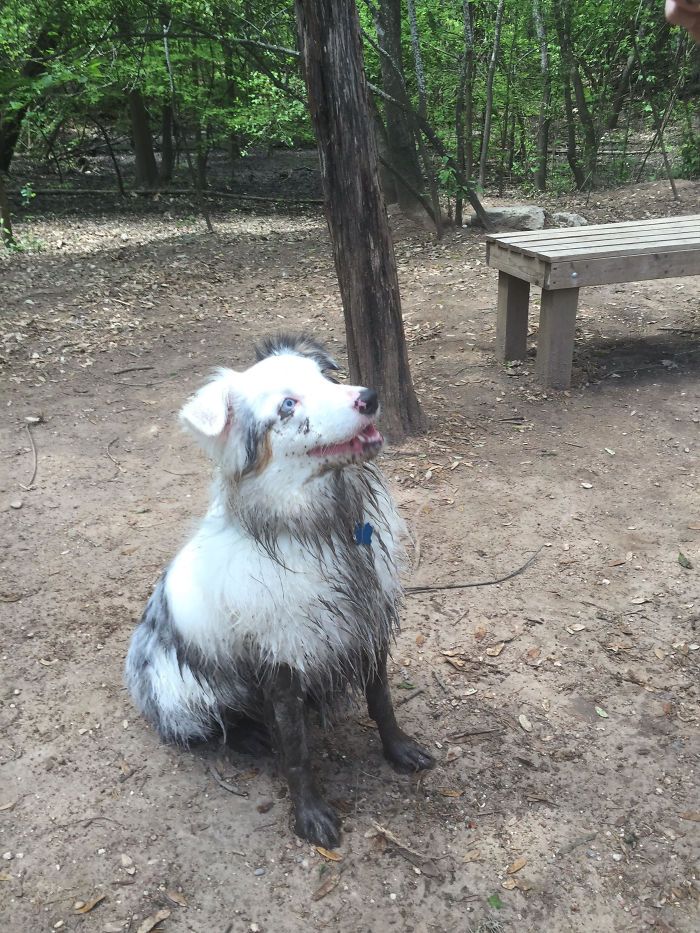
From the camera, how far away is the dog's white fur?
1.77 m

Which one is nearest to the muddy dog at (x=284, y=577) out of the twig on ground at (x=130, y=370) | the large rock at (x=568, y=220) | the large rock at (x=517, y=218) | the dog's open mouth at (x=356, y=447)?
the dog's open mouth at (x=356, y=447)

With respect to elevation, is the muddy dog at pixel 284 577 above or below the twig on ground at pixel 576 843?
above

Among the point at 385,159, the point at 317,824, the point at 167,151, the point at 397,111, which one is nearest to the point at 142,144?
the point at 167,151

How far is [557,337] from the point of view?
4.59m

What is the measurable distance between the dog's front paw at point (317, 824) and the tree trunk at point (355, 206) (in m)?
2.47

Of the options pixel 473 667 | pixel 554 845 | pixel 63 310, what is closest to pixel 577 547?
pixel 473 667

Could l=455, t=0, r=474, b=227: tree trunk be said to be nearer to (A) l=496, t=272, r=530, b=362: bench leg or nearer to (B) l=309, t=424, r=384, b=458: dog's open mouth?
(A) l=496, t=272, r=530, b=362: bench leg

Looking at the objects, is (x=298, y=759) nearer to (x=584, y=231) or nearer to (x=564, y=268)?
(x=564, y=268)

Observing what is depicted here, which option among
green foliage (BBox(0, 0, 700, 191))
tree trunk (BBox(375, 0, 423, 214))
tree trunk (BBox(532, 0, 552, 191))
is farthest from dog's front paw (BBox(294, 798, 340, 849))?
tree trunk (BBox(532, 0, 552, 191))

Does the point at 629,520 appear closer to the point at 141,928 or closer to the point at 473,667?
the point at 473,667

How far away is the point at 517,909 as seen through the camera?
194 centimetres

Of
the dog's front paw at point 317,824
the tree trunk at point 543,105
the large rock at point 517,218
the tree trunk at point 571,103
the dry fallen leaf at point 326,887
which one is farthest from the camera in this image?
the tree trunk at point 543,105

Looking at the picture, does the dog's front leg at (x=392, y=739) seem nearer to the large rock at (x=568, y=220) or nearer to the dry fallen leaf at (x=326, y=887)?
the dry fallen leaf at (x=326, y=887)

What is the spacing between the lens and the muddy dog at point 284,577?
1.78 metres
